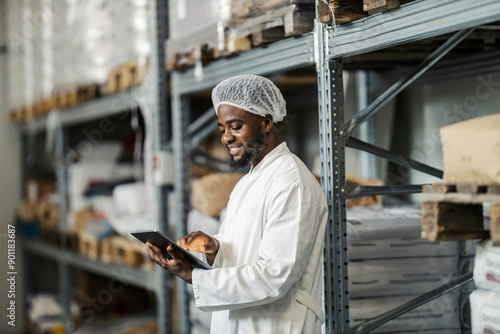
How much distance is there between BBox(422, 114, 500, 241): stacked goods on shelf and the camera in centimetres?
205

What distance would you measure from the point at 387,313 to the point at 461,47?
172cm

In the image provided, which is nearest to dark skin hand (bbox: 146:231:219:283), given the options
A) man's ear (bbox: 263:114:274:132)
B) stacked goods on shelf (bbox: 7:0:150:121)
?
man's ear (bbox: 263:114:274:132)

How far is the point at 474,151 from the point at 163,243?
49.4 inches

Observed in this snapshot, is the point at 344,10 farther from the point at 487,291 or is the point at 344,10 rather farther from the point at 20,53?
the point at 20,53

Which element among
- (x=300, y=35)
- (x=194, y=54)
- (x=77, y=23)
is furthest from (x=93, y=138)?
(x=300, y=35)

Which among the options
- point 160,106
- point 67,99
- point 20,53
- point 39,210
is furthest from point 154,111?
point 39,210

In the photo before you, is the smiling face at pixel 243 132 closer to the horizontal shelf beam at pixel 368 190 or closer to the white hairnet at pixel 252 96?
the white hairnet at pixel 252 96

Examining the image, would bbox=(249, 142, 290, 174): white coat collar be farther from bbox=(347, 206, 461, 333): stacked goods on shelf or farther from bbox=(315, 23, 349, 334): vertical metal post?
bbox=(347, 206, 461, 333): stacked goods on shelf

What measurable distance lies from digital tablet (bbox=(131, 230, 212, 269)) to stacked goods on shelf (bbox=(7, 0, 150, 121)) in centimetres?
278

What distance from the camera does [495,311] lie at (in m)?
2.35

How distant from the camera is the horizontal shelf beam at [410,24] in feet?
7.28

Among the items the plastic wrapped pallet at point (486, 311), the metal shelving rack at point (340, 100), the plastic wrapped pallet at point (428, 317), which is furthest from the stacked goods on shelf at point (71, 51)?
the plastic wrapped pallet at point (486, 311)

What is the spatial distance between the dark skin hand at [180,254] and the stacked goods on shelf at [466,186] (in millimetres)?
920

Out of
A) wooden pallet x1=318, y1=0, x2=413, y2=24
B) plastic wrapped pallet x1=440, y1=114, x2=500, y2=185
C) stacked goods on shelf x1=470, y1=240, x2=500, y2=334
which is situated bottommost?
stacked goods on shelf x1=470, y1=240, x2=500, y2=334
